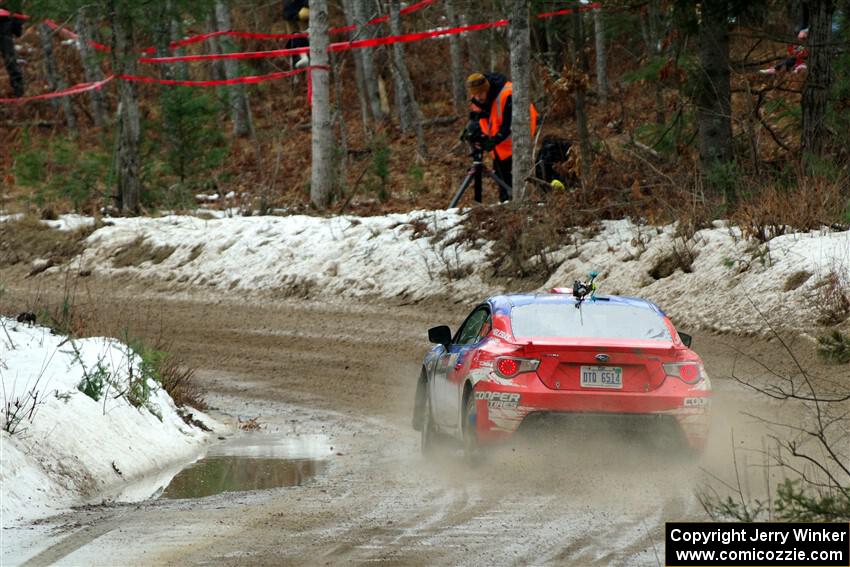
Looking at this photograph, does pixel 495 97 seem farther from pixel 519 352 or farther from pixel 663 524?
pixel 663 524

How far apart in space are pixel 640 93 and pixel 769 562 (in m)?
30.3

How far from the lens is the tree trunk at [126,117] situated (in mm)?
26438

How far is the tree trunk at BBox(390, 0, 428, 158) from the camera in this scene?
33.7 meters

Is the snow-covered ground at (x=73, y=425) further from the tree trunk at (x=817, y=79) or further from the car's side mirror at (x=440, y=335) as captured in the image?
the tree trunk at (x=817, y=79)

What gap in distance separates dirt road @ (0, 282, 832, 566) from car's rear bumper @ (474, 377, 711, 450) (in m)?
0.19

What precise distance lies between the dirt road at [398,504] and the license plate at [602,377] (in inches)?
15.8

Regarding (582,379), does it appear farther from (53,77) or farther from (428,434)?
(53,77)

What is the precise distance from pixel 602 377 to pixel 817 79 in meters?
10.2

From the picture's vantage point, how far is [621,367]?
9484 millimetres

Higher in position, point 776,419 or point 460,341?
point 460,341

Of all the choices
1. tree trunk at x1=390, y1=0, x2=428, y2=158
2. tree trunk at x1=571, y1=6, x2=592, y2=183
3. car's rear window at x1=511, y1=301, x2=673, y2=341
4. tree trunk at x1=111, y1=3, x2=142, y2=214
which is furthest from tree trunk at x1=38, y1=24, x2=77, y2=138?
car's rear window at x1=511, y1=301, x2=673, y2=341

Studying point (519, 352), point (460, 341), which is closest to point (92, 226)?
point (460, 341)

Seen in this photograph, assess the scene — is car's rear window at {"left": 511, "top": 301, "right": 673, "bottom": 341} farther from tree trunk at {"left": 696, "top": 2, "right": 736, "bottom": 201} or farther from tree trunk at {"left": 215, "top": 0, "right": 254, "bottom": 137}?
tree trunk at {"left": 215, "top": 0, "right": 254, "bottom": 137}

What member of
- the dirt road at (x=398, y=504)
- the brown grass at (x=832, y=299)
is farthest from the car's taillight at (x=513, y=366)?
the brown grass at (x=832, y=299)
